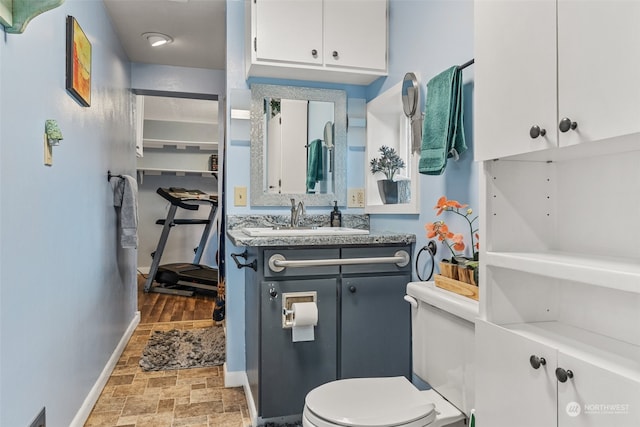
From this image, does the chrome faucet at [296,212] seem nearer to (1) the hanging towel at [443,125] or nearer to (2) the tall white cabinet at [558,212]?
(1) the hanging towel at [443,125]

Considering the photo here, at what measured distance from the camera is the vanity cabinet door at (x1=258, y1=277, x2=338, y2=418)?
192 centimetres

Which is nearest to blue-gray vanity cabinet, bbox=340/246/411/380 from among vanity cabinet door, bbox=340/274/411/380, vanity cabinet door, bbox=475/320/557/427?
vanity cabinet door, bbox=340/274/411/380

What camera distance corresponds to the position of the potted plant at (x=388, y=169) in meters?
2.40

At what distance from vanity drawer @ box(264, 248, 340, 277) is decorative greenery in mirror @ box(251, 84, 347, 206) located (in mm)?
668

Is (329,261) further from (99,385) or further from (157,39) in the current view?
(157,39)

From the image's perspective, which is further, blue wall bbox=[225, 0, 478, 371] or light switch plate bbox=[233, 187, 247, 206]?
light switch plate bbox=[233, 187, 247, 206]

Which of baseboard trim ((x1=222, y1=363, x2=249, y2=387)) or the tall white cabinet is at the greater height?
the tall white cabinet

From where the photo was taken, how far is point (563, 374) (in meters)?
0.87

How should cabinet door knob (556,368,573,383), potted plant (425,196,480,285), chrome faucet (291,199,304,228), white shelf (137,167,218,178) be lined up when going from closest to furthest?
cabinet door knob (556,368,573,383) → potted plant (425,196,480,285) → chrome faucet (291,199,304,228) → white shelf (137,167,218,178)

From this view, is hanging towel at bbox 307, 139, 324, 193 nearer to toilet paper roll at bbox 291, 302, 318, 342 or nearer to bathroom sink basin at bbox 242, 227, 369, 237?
bathroom sink basin at bbox 242, 227, 369, 237

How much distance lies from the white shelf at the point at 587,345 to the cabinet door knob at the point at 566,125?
467 mm

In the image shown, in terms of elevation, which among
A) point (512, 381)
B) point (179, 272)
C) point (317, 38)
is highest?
point (317, 38)

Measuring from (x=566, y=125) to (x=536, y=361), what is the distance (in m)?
0.52

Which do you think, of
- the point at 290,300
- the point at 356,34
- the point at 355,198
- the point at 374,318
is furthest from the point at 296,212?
the point at 356,34
